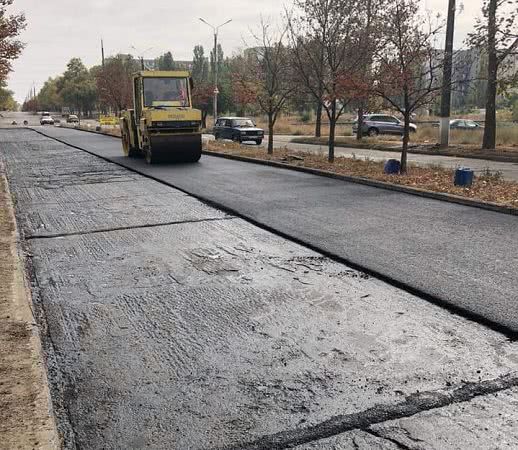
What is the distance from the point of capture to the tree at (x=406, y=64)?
43.5 feet

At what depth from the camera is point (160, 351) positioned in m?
4.14

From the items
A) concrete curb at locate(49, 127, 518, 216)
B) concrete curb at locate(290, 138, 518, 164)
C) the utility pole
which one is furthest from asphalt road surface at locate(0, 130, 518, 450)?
concrete curb at locate(290, 138, 518, 164)

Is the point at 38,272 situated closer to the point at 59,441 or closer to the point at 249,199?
the point at 59,441

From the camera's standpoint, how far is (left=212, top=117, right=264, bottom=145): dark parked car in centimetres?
3141

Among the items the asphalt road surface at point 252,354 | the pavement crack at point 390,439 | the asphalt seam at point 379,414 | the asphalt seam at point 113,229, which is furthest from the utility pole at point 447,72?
the pavement crack at point 390,439

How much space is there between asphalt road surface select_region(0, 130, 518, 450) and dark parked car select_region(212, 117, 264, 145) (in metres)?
24.4

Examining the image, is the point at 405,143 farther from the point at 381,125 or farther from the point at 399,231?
the point at 381,125

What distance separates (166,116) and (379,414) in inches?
573

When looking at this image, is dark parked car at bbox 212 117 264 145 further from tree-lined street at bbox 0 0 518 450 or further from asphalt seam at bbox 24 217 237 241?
asphalt seam at bbox 24 217 237 241

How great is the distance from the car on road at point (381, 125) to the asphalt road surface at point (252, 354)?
30.7 meters

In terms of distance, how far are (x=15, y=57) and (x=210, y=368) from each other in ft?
44.1

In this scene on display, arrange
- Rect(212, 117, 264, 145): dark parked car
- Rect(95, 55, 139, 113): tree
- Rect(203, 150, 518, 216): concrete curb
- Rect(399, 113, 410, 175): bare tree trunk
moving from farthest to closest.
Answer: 1. Rect(95, 55, 139, 113): tree
2. Rect(212, 117, 264, 145): dark parked car
3. Rect(399, 113, 410, 175): bare tree trunk
4. Rect(203, 150, 518, 216): concrete curb

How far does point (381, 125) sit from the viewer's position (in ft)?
122

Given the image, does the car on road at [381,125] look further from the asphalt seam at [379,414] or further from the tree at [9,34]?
the asphalt seam at [379,414]
